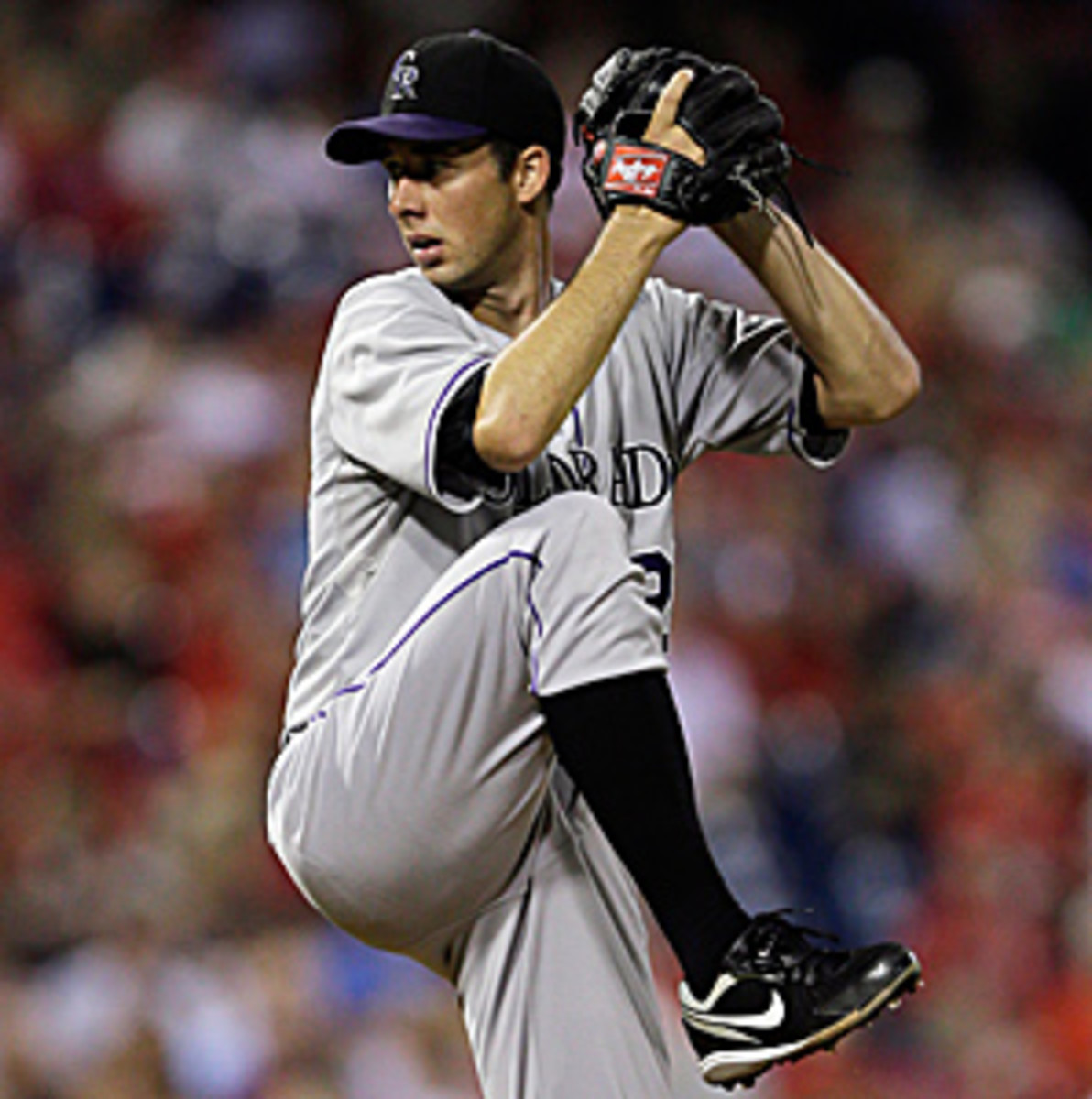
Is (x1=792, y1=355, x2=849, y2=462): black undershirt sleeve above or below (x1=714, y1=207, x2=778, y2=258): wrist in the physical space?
below

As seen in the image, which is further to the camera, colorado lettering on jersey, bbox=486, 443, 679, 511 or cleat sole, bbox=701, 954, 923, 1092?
colorado lettering on jersey, bbox=486, 443, 679, 511

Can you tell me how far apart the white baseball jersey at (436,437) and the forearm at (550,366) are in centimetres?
6

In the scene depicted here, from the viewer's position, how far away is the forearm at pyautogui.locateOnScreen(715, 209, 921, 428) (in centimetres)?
171

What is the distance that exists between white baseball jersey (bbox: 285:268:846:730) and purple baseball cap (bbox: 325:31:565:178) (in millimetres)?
140

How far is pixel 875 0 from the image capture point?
4.41 meters

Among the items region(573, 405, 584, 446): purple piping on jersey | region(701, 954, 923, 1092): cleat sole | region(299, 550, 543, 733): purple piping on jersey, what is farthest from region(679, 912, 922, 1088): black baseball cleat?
region(573, 405, 584, 446): purple piping on jersey

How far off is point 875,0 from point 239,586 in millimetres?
2256

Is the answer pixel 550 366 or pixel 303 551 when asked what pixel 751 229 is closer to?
pixel 550 366

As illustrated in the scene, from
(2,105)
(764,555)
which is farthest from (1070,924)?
(2,105)

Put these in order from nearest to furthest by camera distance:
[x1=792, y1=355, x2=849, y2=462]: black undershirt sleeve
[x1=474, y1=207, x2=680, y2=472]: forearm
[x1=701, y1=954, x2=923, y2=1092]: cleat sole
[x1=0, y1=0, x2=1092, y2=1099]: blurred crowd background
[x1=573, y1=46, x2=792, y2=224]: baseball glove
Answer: [x1=701, y1=954, x2=923, y2=1092]: cleat sole < [x1=474, y1=207, x2=680, y2=472]: forearm < [x1=573, y1=46, x2=792, y2=224]: baseball glove < [x1=792, y1=355, x2=849, y2=462]: black undershirt sleeve < [x1=0, y1=0, x2=1092, y2=1099]: blurred crowd background

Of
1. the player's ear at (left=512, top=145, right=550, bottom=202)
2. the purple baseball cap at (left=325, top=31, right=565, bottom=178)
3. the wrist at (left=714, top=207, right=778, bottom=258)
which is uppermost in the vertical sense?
the purple baseball cap at (left=325, top=31, right=565, bottom=178)

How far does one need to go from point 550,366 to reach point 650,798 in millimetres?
365

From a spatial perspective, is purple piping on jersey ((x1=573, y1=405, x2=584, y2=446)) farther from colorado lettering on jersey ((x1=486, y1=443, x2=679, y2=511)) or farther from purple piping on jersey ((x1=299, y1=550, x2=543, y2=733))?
purple piping on jersey ((x1=299, y1=550, x2=543, y2=733))

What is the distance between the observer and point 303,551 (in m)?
3.47
